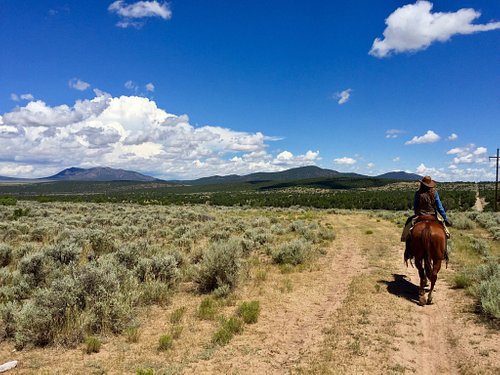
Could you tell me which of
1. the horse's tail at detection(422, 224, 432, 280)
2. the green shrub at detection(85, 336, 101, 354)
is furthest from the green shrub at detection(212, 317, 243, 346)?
the horse's tail at detection(422, 224, 432, 280)

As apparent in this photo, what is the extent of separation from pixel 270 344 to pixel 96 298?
3.75 meters

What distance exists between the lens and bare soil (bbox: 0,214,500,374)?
5.75m

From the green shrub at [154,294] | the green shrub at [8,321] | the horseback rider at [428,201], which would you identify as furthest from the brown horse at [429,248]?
the green shrub at [8,321]

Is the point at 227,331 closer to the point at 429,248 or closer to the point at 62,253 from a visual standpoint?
the point at 429,248

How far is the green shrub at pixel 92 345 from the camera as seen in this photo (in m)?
6.29

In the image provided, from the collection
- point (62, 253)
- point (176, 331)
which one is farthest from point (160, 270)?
point (176, 331)

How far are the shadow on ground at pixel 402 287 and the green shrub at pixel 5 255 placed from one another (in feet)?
42.7

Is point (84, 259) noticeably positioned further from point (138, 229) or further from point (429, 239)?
point (429, 239)

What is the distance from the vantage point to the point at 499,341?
252 inches

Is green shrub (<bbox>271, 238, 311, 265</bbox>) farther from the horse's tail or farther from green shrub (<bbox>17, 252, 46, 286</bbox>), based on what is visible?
green shrub (<bbox>17, 252, 46, 286</bbox>)

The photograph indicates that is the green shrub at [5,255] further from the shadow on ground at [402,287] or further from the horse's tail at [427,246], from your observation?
the horse's tail at [427,246]

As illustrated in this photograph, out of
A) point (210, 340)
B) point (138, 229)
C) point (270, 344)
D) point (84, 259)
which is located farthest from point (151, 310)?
point (138, 229)

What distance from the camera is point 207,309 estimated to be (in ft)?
27.1

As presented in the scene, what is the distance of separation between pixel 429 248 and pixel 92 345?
7894 millimetres
